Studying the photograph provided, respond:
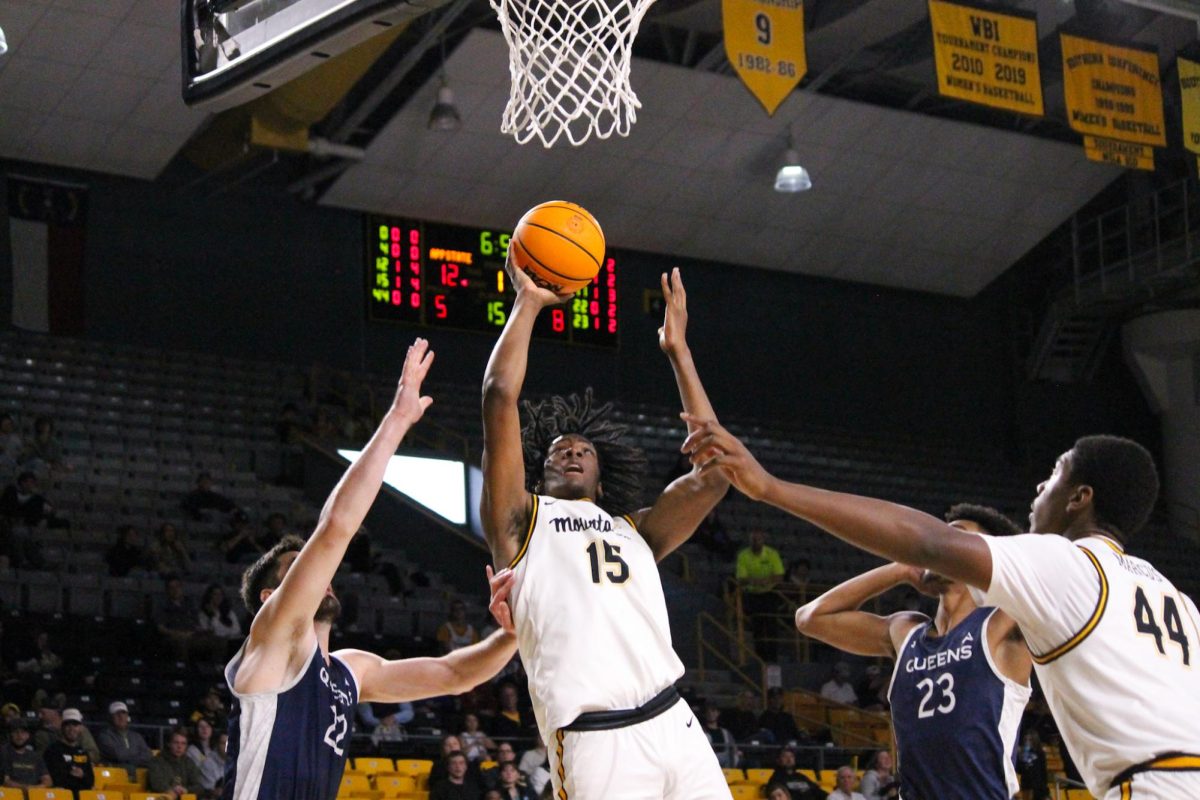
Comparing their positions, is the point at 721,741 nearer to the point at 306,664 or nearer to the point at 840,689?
the point at 840,689

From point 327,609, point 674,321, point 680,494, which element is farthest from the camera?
point 674,321

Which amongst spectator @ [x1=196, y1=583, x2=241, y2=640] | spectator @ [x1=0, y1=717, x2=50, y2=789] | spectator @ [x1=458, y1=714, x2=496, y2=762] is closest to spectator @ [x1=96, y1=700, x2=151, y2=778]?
spectator @ [x1=0, y1=717, x2=50, y2=789]

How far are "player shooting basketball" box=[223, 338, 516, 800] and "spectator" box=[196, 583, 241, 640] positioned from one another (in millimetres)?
10131

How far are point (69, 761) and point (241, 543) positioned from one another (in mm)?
5644

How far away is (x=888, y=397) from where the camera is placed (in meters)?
27.6

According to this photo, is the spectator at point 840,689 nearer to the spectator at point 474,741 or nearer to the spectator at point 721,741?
the spectator at point 721,741

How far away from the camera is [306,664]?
17.5 ft

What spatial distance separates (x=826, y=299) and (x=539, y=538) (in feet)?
72.6

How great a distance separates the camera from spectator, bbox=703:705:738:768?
1467cm

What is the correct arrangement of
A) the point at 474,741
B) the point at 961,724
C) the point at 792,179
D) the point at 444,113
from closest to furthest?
the point at 961,724, the point at 474,741, the point at 444,113, the point at 792,179

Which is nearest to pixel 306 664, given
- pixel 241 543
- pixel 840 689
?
pixel 241 543

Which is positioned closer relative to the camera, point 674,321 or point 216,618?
point 674,321

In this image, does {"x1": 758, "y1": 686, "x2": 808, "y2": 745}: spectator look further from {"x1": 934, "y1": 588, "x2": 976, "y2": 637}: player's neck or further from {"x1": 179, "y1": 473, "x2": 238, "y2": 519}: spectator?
{"x1": 934, "y1": 588, "x2": 976, "y2": 637}: player's neck

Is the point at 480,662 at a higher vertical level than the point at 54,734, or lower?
higher
